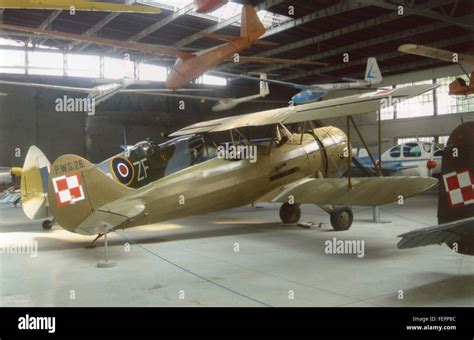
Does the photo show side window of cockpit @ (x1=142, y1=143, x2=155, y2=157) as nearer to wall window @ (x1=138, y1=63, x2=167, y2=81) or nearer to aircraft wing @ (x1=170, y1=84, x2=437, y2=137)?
aircraft wing @ (x1=170, y1=84, x2=437, y2=137)

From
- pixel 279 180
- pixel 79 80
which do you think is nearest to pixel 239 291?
pixel 279 180

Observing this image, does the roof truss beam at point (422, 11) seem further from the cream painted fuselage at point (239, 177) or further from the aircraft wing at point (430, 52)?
the cream painted fuselage at point (239, 177)

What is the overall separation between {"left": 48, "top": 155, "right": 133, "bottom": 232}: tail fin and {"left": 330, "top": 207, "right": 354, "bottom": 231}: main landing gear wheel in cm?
369

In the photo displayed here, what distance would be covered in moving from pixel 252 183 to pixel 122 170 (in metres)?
2.75

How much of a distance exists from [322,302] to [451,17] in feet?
29.6

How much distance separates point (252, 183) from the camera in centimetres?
746

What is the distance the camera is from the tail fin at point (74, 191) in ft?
19.0

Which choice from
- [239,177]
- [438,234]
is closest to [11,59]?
[239,177]

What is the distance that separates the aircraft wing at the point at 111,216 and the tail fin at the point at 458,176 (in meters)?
3.89

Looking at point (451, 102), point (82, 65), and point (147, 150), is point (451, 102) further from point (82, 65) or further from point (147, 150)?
point (82, 65)

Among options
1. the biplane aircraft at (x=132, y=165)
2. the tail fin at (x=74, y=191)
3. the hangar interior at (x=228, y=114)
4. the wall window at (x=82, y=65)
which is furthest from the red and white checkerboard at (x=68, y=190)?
the wall window at (x=82, y=65)

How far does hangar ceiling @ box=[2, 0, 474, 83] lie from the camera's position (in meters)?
10.7

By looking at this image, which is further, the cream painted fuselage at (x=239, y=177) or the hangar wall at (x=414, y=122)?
the hangar wall at (x=414, y=122)
